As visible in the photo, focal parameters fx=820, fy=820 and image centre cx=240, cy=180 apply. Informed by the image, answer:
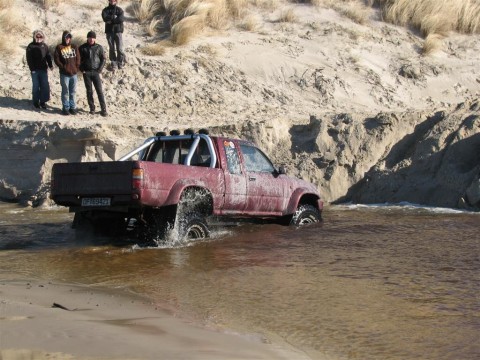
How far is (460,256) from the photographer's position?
10.3 m

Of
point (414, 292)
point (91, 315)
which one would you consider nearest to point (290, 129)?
point (414, 292)

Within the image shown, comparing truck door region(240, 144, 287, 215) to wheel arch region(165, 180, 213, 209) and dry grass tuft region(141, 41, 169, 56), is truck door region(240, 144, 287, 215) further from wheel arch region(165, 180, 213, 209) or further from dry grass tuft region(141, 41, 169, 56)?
dry grass tuft region(141, 41, 169, 56)

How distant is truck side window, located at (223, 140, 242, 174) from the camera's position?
11920 mm

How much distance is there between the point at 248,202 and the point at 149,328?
6.12 m

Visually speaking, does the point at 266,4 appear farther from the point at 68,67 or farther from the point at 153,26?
the point at 68,67

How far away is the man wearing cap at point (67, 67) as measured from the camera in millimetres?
18469

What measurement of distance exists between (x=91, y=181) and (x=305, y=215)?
4.03 meters

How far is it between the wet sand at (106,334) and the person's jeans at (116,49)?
13.6 metres

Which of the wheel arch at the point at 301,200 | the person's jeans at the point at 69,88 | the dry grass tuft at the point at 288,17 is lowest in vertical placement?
the wheel arch at the point at 301,200

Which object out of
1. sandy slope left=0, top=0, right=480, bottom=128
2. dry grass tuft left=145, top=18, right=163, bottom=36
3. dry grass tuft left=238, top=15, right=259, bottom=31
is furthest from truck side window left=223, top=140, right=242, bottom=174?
dry grass tuft left=238, top=15, right=259, bottom=31

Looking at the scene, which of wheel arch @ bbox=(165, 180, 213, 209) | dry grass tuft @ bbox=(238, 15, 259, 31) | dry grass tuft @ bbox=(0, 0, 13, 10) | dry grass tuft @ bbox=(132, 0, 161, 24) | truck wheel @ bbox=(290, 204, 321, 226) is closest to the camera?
wheel arch @ bbox=(165, 180, 213, 209)

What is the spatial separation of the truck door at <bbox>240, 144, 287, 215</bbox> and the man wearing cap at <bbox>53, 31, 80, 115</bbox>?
7.31 meters

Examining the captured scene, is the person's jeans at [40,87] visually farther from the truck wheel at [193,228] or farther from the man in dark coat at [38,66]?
the truck wheel at [193,228]

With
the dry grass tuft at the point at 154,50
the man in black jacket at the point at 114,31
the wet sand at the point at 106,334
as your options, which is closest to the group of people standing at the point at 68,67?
the man in black jacket at the point at 114,31
